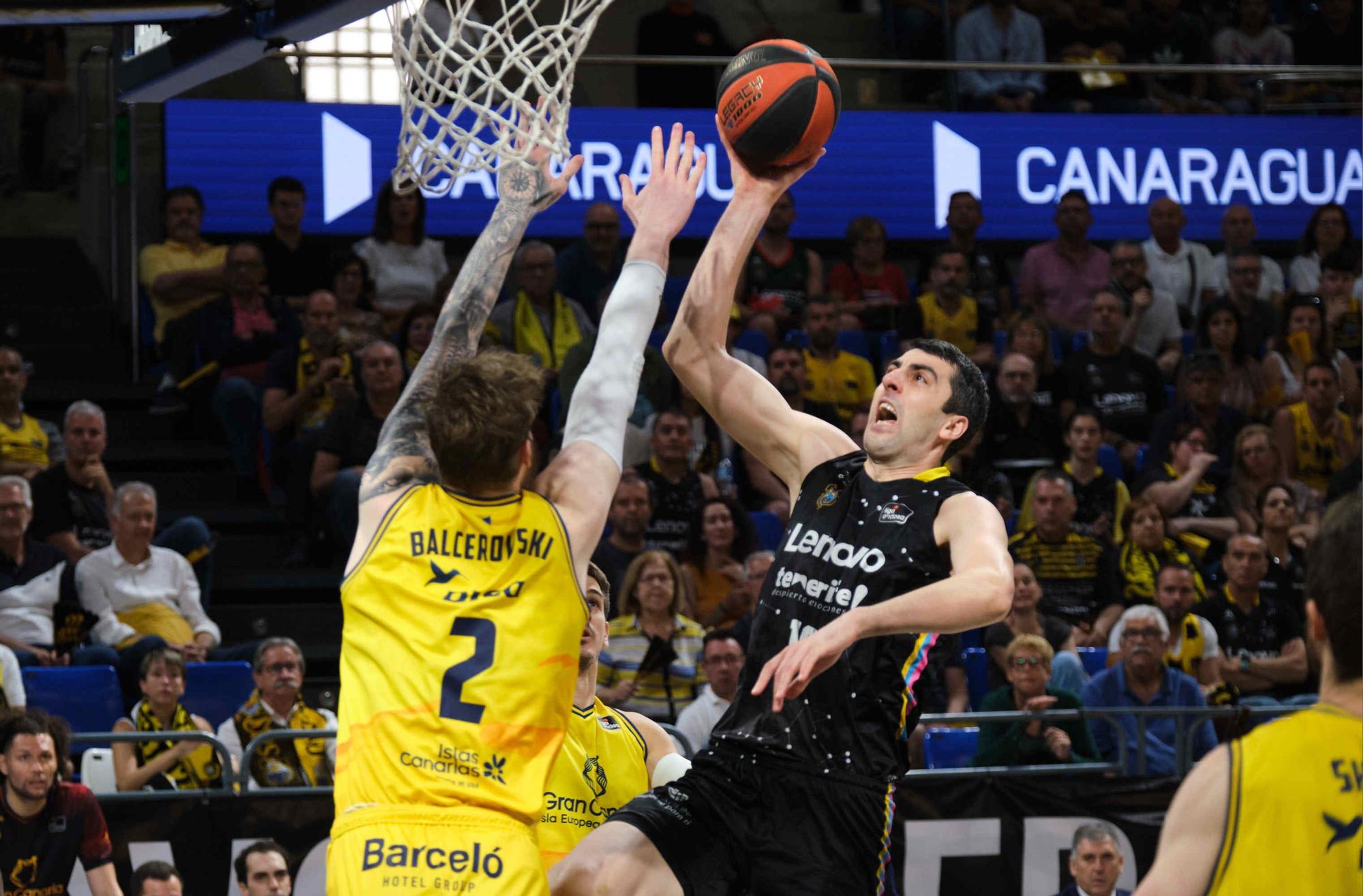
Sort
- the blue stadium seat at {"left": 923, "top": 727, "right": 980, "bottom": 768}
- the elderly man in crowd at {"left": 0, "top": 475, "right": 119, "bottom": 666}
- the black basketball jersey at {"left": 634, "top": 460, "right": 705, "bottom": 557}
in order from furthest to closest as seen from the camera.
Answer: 1. the black basketball jersey at {"left": 634, "top": 460, "right": 705, "bottom": 557}
2. the blue stadium seat at {"left": 923, "top": 727, "right": 980, "bottom": 768}
3. the elderly man in crowd at {"left": 0, "top": 475, "right": 119, "bottom": 666}

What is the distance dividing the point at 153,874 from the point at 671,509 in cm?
393

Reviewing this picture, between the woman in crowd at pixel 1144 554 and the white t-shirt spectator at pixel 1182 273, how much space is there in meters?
3.29

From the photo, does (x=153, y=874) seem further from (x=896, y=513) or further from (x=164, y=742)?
(x=896, y=513)

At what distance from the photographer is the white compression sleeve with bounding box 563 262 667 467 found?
4.03 meters

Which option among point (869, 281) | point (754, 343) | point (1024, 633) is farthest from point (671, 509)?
point (869, 281)

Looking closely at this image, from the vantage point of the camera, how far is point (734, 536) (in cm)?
1007

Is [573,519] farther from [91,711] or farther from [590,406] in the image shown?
[91,711]

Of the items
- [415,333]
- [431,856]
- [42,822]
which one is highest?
[415,333]

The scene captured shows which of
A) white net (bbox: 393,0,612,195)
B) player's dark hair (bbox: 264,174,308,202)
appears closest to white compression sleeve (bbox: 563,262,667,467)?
white net (bbox: 393,0,612,195)

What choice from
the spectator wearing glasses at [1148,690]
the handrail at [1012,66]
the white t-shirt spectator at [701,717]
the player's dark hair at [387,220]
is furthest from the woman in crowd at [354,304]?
the spectator wearing glasses at [1148,690]

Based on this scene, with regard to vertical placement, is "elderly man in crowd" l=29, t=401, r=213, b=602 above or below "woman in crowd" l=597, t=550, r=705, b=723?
above

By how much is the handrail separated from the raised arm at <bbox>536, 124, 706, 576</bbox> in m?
7.68

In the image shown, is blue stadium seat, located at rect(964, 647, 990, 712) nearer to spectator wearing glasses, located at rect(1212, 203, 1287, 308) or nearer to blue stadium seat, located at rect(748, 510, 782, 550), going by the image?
blue stadium seat, located at rect(748, 510, 782, 550)

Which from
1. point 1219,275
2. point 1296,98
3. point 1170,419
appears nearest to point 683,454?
point 1170,419
